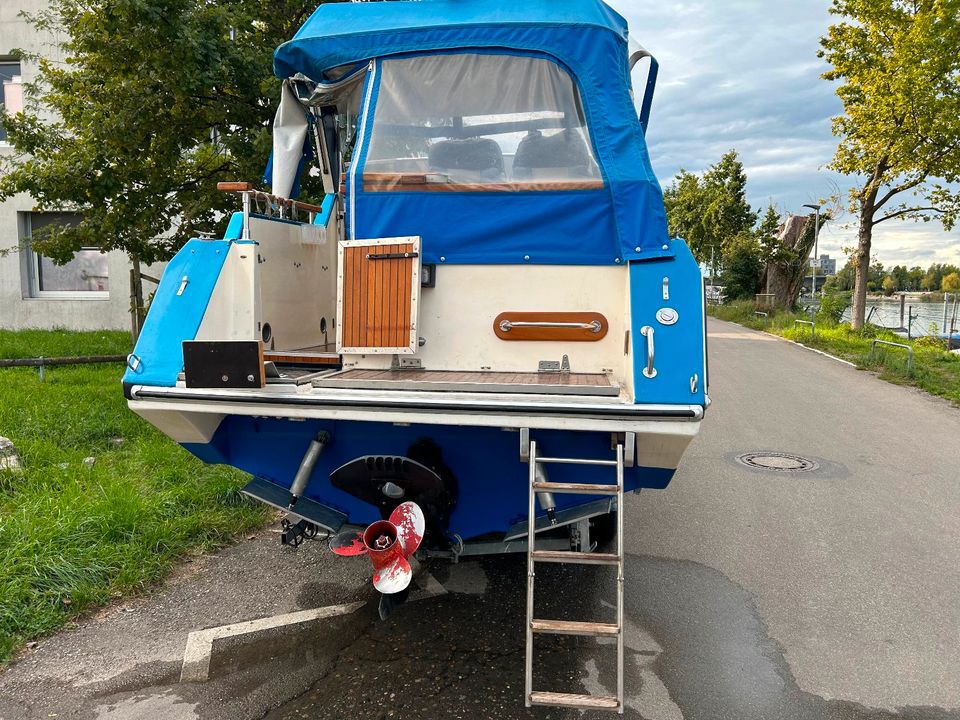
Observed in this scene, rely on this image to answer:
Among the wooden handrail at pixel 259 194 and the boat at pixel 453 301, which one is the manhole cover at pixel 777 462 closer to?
the boat at pixel 453 301

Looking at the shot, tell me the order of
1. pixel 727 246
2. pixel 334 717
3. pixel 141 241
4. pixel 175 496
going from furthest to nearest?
pixel 727 246, pixel 141 241, pixel 175 496, pixel 334 717

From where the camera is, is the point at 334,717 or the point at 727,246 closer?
the point at 334,717

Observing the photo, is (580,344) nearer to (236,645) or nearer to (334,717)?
(334,717)

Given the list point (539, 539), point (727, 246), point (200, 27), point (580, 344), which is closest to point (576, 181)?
point (580, 344)

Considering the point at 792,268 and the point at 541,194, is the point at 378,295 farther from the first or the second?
the point at 792,268

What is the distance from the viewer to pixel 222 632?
12.4 feet

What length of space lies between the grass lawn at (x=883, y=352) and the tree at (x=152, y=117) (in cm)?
1004

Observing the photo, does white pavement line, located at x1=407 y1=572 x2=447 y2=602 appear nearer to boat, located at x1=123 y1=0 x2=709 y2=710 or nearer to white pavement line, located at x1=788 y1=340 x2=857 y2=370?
boat, located at x1=123 y1=0 x2=709 y2=710

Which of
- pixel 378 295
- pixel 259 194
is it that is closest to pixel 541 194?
pixel 378 295

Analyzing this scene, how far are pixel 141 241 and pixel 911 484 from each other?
8.27m

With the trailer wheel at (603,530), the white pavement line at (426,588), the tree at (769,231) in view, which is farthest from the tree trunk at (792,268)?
the white pavement line at (426,588)

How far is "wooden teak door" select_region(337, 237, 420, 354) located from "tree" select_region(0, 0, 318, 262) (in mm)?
4190

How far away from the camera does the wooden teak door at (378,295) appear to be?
3711 millimetres

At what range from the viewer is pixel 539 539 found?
3.73m
